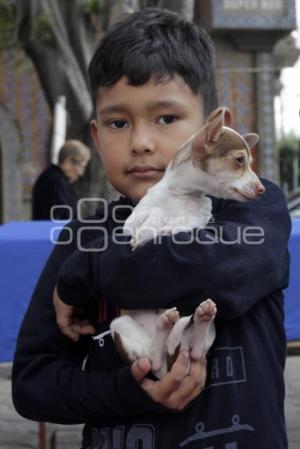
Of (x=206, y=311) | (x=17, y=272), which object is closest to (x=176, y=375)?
(x=206, y=311)

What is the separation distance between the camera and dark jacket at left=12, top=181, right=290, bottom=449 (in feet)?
4.05

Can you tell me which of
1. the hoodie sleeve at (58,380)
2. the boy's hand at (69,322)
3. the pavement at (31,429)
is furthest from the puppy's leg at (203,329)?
the pavement at (31,429)

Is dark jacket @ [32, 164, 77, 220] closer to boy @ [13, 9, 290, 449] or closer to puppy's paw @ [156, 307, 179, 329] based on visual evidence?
boy @ [13, 9, 290, 449]

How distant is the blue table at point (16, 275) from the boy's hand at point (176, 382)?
2.16 meters

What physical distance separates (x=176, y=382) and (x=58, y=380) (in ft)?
0.87

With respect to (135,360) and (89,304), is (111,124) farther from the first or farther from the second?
(135,360)

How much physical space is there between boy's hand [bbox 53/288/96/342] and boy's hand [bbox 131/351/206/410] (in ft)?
0.59

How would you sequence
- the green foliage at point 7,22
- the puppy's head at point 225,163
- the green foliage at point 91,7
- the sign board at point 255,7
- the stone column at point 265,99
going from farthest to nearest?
the stone column at point 265,99
the sign board at point 255,7
the green foliage at point 7,22
the green foliage at point 91,7
the puppy's head at point 225,163

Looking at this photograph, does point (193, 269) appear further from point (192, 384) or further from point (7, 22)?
point (7, 22)

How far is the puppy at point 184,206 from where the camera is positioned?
1.22 m

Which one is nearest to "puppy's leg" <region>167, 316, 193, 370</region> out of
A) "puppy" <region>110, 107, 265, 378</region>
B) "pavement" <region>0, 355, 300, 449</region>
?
"puppy" <region>110, 107, 265, 378</region>

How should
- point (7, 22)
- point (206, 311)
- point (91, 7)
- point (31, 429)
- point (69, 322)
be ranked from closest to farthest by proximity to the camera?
point (206, 311) < point (69, 322) < point (31, 429) < point (91, 7) < point (7, 22)

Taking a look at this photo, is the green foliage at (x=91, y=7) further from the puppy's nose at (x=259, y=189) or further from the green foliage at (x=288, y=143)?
the green foliage at (x=288, y=143)

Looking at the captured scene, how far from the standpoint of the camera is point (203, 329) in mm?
1198
